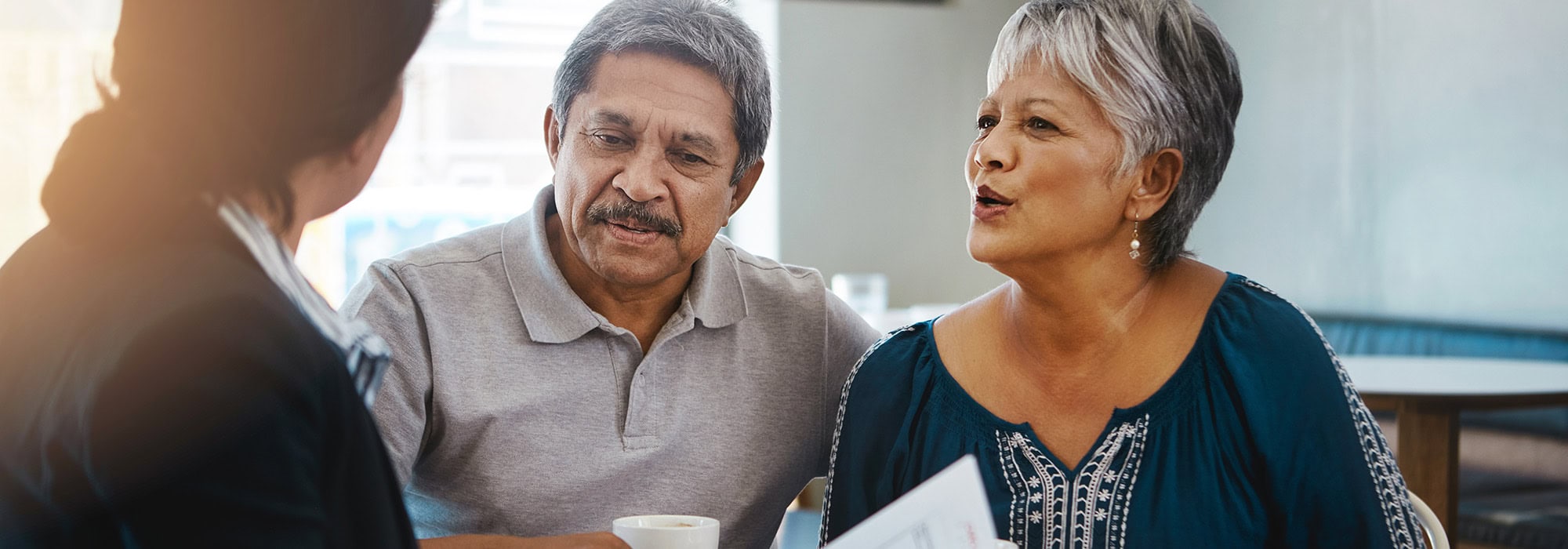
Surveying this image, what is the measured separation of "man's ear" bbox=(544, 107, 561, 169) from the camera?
152 centimetres

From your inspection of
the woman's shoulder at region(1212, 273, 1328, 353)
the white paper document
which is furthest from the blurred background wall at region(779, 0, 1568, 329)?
the white paper document

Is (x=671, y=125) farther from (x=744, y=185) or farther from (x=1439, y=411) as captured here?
(x=1439, y=411)

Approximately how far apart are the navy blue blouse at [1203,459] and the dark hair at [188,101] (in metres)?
0.86

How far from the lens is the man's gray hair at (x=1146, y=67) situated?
128 cm

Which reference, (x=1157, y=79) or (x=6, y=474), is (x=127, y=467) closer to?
(x=6, y=474)

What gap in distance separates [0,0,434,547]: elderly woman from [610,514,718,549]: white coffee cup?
0.98ft

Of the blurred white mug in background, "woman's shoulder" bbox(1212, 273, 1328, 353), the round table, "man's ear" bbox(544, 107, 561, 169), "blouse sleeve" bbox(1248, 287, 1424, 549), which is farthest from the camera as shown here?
the blurred white mug in background

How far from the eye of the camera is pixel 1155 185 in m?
1.35

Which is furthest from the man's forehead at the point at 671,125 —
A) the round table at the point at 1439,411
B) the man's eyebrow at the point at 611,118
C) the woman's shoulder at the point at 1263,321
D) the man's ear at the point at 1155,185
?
the round table at the point at 1439,411

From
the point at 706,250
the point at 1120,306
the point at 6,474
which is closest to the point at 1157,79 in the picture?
the point at 1120,306

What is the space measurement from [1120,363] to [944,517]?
21.6 inches

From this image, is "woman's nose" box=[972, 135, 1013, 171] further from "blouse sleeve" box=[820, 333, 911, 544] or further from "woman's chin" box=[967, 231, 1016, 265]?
"blouse sleeve" box=[820, 333, 911, 544]

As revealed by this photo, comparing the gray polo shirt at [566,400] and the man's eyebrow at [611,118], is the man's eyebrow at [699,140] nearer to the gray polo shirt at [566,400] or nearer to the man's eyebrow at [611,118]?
Answer: the man's eyebrow at [611,118]

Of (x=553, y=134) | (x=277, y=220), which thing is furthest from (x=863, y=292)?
(x=277, y=220)
